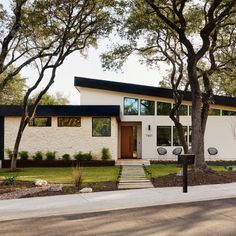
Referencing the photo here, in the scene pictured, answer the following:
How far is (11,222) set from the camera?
7.25 metres

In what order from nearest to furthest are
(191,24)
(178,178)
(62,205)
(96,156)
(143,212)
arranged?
(143,212)
(62,205)
(178,178)
(191,24)
(96,156)

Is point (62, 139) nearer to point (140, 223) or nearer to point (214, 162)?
point (214, 162)

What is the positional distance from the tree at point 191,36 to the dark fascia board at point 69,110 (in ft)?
9.73

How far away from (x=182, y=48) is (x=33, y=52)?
25.0 feet

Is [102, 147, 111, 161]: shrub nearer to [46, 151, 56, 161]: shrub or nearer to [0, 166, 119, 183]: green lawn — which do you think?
[46, 151, 56, 161]: shrub

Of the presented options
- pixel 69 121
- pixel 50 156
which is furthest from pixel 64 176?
pixel 69 121

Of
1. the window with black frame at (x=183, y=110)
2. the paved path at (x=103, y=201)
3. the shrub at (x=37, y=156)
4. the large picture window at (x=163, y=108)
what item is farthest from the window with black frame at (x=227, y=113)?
the paved path at (x=103, y=201)

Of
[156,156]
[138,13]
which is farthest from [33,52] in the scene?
[156,156]

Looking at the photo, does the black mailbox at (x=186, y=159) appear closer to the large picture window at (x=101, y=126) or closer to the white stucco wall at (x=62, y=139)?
the white stucco wall at (x=62, y=139)

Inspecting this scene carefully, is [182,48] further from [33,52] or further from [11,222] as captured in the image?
[11,222]

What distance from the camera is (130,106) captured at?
2345cm

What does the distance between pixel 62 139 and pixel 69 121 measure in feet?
3.57

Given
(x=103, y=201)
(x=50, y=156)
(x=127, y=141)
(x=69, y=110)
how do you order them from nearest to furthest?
(x=103, y=201) → (x=50, y=156) → (x=69, y=110) → (x=127, y=141)

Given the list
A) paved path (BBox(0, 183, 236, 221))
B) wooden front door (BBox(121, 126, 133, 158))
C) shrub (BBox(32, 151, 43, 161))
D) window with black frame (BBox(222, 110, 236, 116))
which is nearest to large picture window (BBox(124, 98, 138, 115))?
wooden front door (BBox(121, 126, 133, 158))
